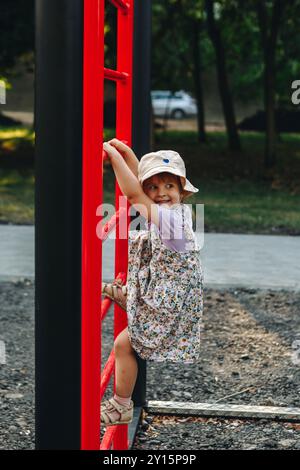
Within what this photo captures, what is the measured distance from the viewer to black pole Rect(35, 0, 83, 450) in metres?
2.12

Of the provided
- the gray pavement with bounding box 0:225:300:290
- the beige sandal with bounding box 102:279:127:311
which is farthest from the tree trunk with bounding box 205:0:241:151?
the beige sandal with bounding box 102:279:127:311

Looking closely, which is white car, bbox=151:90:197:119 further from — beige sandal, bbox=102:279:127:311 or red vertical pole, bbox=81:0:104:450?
red vertical pole, bbox=81:0:104:450

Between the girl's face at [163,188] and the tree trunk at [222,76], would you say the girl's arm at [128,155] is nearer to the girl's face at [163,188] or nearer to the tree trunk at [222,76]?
the girl's face at [163,188]

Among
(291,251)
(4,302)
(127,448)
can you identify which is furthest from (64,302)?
(291,251)

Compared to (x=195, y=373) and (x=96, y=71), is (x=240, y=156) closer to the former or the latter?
(x=195, y=373)

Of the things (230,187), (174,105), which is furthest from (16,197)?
(174,105)

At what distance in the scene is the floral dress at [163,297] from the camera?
8.66 ft

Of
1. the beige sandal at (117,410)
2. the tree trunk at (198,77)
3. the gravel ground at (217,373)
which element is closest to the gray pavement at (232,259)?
the gravel ground at (217,373)

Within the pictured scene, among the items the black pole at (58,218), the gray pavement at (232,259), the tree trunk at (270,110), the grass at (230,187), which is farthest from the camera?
the tree trunk at (270,110)

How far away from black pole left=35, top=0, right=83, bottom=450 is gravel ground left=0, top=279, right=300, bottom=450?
1295 mm

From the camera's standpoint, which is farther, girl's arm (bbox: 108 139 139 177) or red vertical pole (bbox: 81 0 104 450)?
girl's arm (bbox: 108 139 139 177)

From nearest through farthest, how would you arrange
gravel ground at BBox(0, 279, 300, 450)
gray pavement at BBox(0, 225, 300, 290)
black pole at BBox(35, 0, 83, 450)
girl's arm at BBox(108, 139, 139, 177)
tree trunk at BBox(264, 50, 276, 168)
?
black pole at BBox(35, 0, 83, 450)
girl's arm at BBox(108, 139, 139, 177)
gravel ground at BBox(0, 279, 300, 450)
gray pavement at BBox(0, 225, 300, 290)
tree trunk at BBox(264, 50, 276, 168)

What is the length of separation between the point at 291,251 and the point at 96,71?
5.94 m

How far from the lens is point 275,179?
51.2 feet
